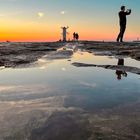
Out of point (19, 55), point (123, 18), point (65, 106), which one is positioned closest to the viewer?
point (65, 106)

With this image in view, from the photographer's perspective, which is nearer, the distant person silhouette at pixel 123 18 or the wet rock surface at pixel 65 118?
the wet rock surface at pixel 65 118

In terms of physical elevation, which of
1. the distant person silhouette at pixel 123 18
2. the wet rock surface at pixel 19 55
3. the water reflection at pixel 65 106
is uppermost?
the distant person silhouette at pixel 123 18

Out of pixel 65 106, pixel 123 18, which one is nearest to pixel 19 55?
pixel 65 106

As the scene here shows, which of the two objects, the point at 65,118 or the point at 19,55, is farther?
the point at 19,55

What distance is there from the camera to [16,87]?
4.55m

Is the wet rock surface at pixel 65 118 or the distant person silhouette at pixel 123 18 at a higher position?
the distant person silhouette at pixel 123 18

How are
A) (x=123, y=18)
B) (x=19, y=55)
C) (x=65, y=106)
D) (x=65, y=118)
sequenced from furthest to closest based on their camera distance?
(x=123, y=18)
(x=19, y=55)
(x=65, y=106)
(x=65, y=118)

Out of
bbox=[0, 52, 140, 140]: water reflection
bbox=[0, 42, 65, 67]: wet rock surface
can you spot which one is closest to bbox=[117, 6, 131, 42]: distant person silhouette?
bbox=[0, 42, 65, 67]: wet rock surface

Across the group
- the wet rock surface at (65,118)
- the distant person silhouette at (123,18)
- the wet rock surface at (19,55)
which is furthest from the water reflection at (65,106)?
the distant person silhouette at (123,18)

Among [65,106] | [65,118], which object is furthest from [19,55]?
[65,118]

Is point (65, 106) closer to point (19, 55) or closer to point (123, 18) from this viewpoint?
point (19, 55)

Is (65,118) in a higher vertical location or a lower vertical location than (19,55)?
higher

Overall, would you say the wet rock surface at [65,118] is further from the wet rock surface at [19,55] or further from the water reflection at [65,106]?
the wet rock surface at [19,55]

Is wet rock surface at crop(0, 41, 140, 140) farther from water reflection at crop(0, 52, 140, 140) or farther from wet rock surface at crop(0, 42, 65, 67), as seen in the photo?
wet rock surface at crop(0, 42, 65, 67)
